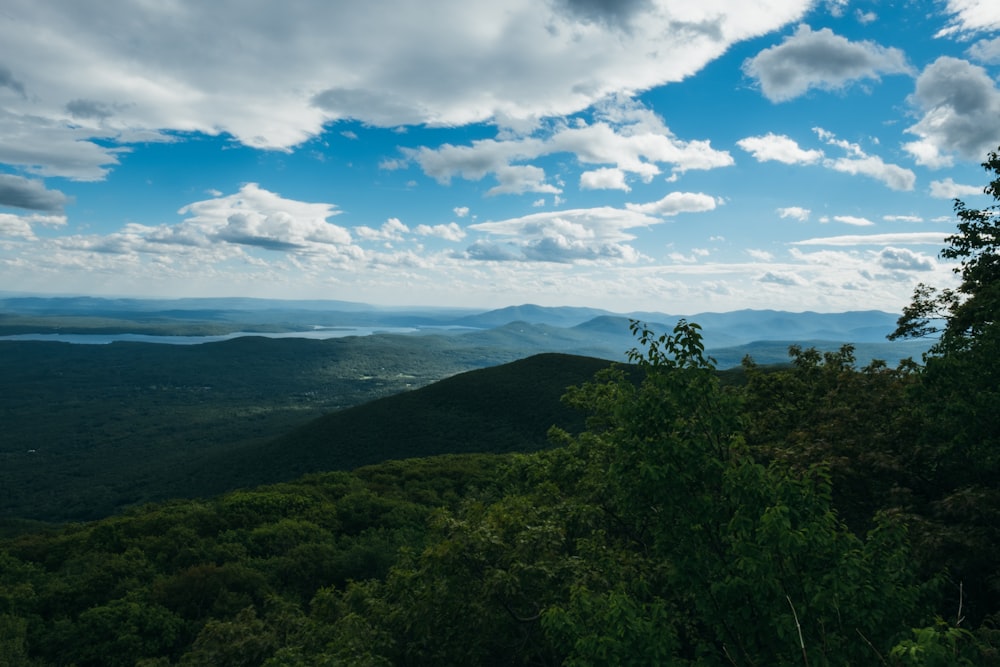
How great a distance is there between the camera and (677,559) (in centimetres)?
982

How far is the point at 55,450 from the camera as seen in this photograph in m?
198

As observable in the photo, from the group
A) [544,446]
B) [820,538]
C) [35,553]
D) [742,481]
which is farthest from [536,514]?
[544,446]

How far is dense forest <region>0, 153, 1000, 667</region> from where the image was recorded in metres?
8.69

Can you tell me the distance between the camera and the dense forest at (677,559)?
8688mm

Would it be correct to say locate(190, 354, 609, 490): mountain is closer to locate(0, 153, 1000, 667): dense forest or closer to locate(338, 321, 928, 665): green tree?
locate(0, 153, 1000, 667): dense forest

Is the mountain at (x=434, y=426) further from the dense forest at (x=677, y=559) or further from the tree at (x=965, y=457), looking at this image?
the tree at (x=965, y=457)

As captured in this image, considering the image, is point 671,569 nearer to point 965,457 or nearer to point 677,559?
point 677,559

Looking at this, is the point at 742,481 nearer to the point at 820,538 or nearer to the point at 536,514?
the point at 820,538

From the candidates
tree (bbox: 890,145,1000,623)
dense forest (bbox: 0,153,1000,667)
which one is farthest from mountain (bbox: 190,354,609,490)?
tree (bbox: 890,145,1000,623)

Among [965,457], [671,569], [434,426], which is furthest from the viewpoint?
[434,426]

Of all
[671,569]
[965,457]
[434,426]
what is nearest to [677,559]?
[671,569]

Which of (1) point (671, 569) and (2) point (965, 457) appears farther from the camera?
(2) point (965, 457)

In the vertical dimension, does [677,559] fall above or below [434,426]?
above

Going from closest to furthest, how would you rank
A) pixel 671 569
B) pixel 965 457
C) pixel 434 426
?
1. pixel 671 569
2. pixel 965 457
3. pixel 434 426
